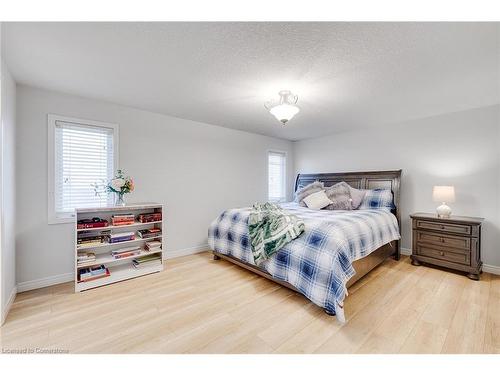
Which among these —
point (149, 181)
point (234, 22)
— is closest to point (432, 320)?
point (234, 22)

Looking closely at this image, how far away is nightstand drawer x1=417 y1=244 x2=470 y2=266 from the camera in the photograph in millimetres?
2797

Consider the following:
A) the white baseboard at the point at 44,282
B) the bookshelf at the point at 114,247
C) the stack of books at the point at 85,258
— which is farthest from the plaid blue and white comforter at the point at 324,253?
the white baseboard at the point at 44,282

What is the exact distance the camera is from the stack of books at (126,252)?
110 inches

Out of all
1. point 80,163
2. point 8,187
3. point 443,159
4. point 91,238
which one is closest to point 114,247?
point 91,238

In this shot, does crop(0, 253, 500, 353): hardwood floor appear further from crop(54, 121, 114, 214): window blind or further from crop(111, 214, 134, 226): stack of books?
crop(54, 121, 114, 214): window blind

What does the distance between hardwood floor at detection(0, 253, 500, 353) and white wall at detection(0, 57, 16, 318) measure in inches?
11.5

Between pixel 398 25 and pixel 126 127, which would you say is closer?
pixel 398 25

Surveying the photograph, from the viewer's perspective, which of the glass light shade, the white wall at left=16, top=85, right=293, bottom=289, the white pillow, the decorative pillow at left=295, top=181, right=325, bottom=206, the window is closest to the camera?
the glass light shade

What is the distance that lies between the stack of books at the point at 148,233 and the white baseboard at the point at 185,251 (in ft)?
1.82

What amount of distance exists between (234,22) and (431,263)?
3.85m

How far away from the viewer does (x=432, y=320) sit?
189 cm

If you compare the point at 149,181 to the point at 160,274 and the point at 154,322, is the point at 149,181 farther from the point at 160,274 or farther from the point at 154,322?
the point at 154,322

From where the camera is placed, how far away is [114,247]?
2.98m

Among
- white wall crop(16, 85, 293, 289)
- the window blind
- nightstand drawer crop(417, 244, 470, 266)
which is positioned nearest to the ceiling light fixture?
white wall crop(16, 85, 293, 289)
